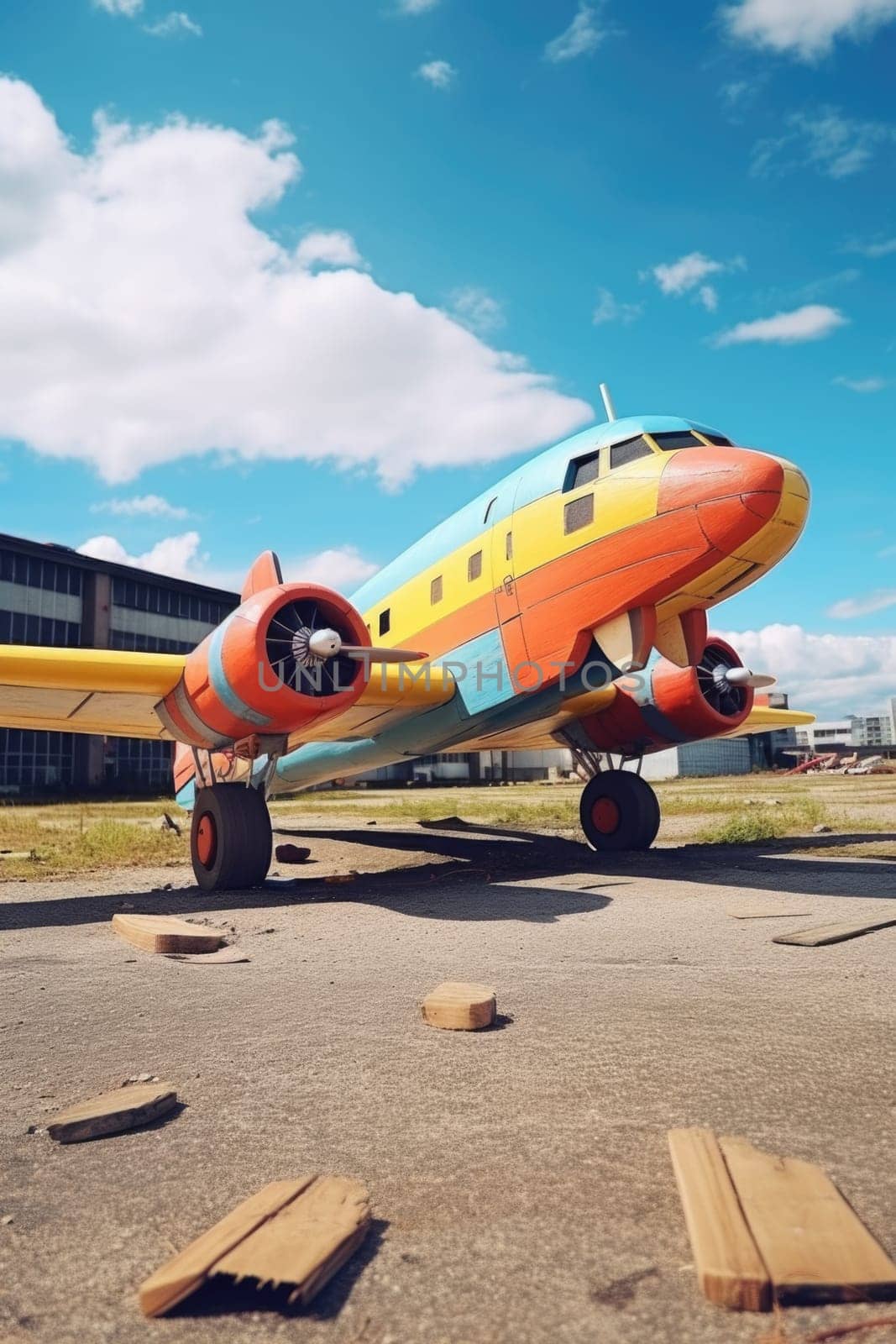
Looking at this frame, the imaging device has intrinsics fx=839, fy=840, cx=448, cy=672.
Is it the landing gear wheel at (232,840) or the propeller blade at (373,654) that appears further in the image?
the landing gear wheel at (232,840)

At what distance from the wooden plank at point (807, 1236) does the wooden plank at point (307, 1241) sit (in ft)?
3.10

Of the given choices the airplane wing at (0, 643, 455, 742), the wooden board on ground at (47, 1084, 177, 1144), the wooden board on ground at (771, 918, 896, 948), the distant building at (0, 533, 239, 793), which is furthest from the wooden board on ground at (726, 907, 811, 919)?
the distant building at (0, 533, 239, 793)

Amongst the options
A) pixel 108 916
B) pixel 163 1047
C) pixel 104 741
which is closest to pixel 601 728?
pixel 108 916

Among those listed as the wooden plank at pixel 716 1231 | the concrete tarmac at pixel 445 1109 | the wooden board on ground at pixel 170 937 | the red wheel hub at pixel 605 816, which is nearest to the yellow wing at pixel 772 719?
the red wheel hub at pixel 605 816

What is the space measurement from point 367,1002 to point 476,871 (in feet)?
23.2

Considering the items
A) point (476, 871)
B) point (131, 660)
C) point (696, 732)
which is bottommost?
point (476, 871)

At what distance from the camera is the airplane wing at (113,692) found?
9.52 m

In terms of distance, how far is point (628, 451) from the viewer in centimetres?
980

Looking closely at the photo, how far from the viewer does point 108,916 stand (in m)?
7.78

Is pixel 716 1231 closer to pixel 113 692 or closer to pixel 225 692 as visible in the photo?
pixel 225 692

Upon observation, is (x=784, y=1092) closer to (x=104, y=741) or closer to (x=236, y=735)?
(x=236, y=735)

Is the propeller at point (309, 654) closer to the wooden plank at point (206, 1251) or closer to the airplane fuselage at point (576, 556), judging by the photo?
the airplane fuselage at point (576, 556)

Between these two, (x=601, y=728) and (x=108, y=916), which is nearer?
(x=108, y=916)

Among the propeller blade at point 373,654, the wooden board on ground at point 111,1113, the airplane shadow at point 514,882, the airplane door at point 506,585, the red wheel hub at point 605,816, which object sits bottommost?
the airplane shadow at point 514,882
